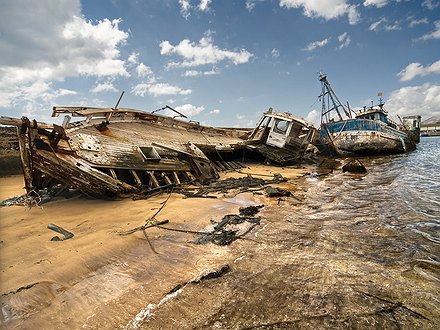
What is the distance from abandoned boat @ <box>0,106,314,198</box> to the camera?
6.86m

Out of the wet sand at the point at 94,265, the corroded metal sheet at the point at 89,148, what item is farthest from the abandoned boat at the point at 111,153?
the wet sand at the point at 94,265

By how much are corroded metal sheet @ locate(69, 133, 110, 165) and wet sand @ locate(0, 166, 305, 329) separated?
164 cm

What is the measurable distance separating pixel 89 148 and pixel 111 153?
0.66 m

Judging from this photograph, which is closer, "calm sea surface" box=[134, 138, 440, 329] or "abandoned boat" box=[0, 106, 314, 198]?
"calm sea surface" box=[134, 138, 440, 329]

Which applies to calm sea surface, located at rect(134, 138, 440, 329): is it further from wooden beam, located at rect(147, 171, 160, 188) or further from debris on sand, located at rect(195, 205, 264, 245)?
wooden beam, located at rect(147, 171, 160, 188)

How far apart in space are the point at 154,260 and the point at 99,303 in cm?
112

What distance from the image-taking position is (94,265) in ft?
12.9

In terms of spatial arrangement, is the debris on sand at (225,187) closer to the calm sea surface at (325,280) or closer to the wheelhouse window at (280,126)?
the calm sea surface at (325,280)

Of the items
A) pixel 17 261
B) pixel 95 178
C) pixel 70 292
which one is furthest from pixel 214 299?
pixel 95 178

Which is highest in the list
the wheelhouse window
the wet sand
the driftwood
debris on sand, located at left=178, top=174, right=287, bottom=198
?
the wheelhouse window

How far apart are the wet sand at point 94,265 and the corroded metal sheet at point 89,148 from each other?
1.64m

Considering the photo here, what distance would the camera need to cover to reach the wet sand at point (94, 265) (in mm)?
2893

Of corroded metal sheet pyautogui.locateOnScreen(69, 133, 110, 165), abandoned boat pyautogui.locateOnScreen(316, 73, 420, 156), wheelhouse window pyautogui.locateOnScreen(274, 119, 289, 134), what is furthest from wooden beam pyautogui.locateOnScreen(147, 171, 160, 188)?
abandoned boat pyautogui.locateOnScreen(316, 73, 420, 156)

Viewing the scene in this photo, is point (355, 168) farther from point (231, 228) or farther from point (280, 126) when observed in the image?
point (231, 228)
